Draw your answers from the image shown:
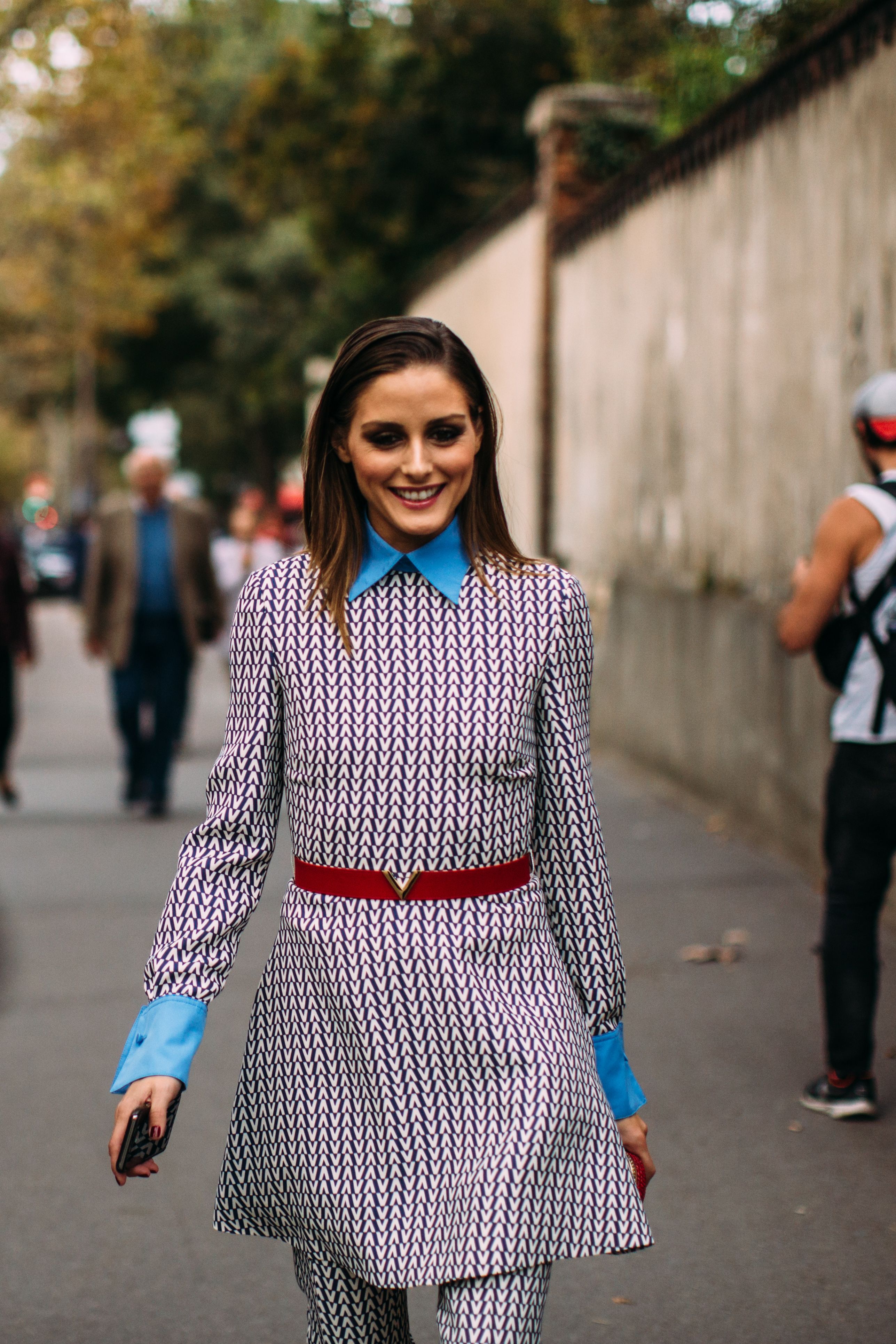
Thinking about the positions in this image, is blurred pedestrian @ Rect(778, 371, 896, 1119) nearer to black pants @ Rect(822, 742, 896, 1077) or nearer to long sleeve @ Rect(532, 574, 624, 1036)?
black pants @ Rect(822, 742, 896, 1077)

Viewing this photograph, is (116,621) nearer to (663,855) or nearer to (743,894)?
(663,855)

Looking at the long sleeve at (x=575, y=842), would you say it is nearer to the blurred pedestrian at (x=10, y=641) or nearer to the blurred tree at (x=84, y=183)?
the blurred pedestrian at (x=10, y=641)

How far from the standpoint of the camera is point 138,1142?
6.82 ft

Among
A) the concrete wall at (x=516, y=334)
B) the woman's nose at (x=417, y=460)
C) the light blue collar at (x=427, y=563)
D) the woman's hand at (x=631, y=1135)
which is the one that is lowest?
the woman's hand at (x=631, y=1135)

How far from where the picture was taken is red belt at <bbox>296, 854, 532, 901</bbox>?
2137 millimetres

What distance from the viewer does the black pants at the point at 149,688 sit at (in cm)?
977

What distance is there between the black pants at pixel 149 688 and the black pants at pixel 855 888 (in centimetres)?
561

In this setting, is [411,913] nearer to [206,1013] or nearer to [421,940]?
[421,940]

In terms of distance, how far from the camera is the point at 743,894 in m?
7.20

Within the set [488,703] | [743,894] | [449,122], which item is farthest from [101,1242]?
[449,122]

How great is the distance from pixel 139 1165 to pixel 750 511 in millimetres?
6972

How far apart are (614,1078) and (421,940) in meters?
0.32

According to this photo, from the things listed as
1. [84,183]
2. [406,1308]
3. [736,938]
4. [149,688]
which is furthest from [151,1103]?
[84,183]

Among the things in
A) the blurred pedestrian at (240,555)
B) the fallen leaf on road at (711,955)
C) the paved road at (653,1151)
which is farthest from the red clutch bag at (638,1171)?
the blurred pedestrian at (240,555)
